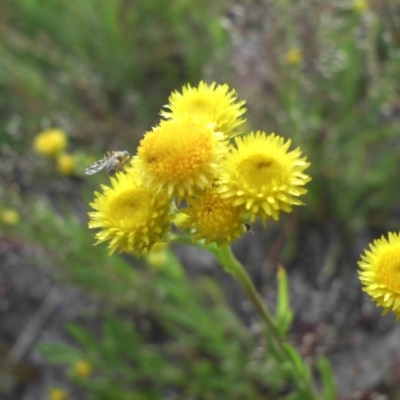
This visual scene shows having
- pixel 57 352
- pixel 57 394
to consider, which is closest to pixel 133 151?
pixel 57 352

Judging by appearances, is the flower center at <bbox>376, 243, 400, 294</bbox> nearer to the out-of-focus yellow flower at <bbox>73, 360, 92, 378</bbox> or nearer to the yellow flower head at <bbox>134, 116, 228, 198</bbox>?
the yellow flower head at <bbox>134, 116, 228, 198</bbox>

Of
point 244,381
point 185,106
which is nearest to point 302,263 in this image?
point 244,381

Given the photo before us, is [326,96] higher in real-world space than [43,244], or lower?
higher

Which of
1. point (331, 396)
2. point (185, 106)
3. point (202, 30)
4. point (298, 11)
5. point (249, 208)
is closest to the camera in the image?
point (249, 208)

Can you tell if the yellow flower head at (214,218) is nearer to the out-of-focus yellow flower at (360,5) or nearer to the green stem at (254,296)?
the green stem at (254,296)

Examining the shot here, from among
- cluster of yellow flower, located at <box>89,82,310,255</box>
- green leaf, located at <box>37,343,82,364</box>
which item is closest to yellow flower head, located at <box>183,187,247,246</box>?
cluster of yellow flower, located at <box>89,82,310,255</box>

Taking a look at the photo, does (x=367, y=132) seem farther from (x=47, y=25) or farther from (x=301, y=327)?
(x=47, y=25)

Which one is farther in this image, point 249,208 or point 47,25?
point 47,25
